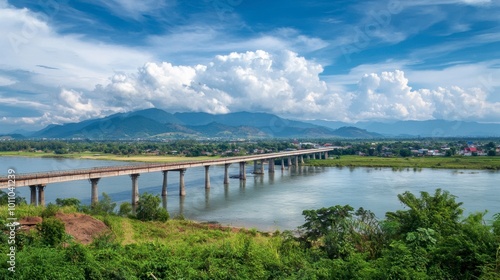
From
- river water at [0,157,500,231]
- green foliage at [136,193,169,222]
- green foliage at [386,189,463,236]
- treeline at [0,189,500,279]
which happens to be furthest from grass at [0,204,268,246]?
green foliage at [386,189,463,236]

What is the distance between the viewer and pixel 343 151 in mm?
132375

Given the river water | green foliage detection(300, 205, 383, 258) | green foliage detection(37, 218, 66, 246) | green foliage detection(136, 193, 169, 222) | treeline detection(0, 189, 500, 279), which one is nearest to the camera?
treeline detection(0, 189, 500, 279)

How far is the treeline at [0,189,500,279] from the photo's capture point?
11.3 meters

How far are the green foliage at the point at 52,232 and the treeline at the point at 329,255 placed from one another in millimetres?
53

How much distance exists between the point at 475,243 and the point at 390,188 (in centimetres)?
4450

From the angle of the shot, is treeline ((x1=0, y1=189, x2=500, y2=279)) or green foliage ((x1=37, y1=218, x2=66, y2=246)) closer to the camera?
treeline ((x1=0, y1=189, x2=500, y2=279))

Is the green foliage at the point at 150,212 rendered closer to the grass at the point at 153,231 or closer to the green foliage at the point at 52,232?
the grass at the point at 153,231

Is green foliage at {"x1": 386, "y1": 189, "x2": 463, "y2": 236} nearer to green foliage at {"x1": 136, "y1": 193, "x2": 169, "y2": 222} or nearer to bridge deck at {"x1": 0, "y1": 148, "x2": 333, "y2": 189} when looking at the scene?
green foliage at {"x1": 136, "y1": 193, "x2": 169, "y2": 222}

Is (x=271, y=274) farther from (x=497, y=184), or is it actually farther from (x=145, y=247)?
(x=497, y=184)

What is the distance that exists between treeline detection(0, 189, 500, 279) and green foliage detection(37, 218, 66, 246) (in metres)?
0.05

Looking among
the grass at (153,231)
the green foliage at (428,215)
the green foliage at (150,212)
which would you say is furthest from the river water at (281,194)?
the green foliage at (428,215)

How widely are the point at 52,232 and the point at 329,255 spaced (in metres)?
13.0

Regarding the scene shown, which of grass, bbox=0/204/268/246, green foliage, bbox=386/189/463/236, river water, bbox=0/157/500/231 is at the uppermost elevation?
green foliage, bbox=386/189/463/236

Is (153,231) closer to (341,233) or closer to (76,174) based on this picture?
(341,233)
